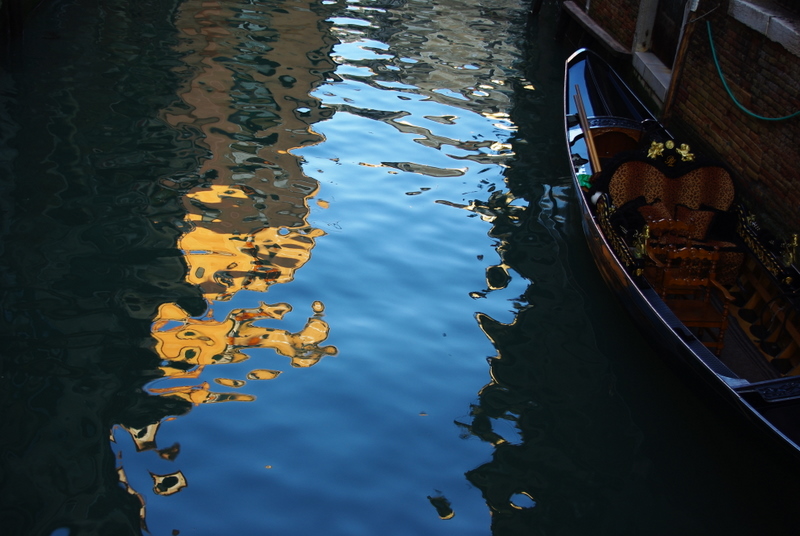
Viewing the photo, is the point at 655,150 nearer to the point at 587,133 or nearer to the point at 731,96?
the point at 731,96

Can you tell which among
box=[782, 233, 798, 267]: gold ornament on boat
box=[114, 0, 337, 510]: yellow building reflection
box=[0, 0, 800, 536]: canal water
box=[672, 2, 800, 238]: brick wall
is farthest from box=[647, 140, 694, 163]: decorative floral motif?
box=[114, 0, 337, 510]: yellow building reflection

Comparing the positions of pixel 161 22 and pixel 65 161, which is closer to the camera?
pixel 65 161

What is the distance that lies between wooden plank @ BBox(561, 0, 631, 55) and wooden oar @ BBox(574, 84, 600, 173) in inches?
64.6

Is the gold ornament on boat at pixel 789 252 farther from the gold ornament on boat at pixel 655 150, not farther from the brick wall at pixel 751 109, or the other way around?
the gold ornament on boat at pixel 655 150

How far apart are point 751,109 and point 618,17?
11.2 ft

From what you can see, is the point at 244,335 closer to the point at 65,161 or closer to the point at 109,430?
the point at 109,430

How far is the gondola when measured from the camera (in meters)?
3.17

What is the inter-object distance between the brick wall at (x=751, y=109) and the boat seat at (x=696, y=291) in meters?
0.59

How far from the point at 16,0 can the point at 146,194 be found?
3.72 m

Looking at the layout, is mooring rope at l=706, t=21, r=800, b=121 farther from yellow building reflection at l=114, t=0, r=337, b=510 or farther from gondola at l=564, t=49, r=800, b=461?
yellow building reflection at l=114, t=0, r=337, b=510

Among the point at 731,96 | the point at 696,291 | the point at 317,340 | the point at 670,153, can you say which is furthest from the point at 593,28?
the point at 317,340

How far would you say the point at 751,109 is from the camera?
473 cm

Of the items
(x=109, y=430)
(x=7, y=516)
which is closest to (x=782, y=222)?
(x=109, y=430)

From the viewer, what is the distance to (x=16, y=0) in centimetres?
738
